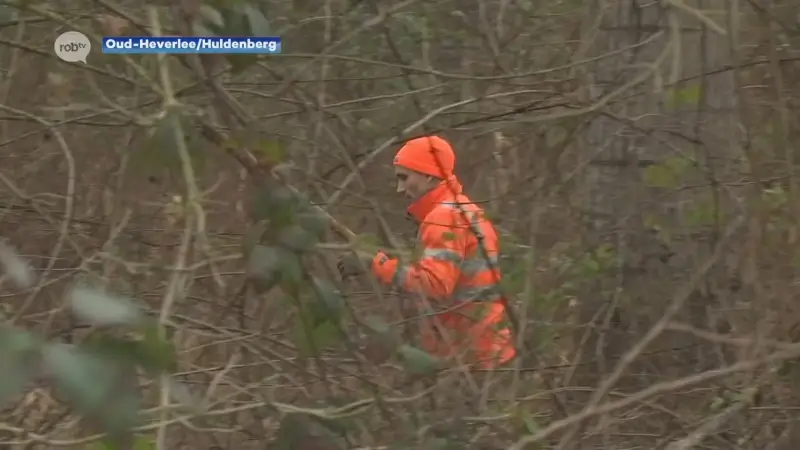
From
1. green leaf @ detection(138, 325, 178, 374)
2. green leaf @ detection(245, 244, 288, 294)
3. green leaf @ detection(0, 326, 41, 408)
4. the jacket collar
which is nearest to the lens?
green leaf @ detection(0, 326, 41, 408)

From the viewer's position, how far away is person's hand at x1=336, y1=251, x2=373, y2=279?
2039 mm

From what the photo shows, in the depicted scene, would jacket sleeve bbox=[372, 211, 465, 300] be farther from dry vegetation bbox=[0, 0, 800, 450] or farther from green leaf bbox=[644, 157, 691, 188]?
green leaf bbox=[644, 157, 691, 188]

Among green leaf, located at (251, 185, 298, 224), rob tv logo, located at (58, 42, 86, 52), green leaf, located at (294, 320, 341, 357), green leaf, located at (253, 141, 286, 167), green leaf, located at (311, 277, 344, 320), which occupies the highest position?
rob tv logo, located at (58, 42, 86, 52)

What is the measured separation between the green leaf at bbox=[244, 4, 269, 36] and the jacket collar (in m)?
1.02

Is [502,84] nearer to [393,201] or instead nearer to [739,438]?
[393,201]

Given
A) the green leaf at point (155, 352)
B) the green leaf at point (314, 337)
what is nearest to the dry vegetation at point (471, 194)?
the green leaf at point (314, 337)

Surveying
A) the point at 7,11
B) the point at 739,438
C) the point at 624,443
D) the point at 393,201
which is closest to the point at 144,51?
the point at 7,11

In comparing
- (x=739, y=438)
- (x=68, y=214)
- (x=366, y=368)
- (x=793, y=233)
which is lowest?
(x=739, y=438)

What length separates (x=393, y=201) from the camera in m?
2.98

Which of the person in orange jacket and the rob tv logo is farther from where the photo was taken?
the rob tv logo

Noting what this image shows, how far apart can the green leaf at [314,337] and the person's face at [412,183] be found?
124 centimetres

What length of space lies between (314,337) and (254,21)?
51cm

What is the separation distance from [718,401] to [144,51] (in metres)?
1.52

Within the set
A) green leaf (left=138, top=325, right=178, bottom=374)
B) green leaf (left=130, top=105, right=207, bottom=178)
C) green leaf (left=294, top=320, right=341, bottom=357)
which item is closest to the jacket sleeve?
green leaf (left=294, top=320, right=341, bottom=357)
